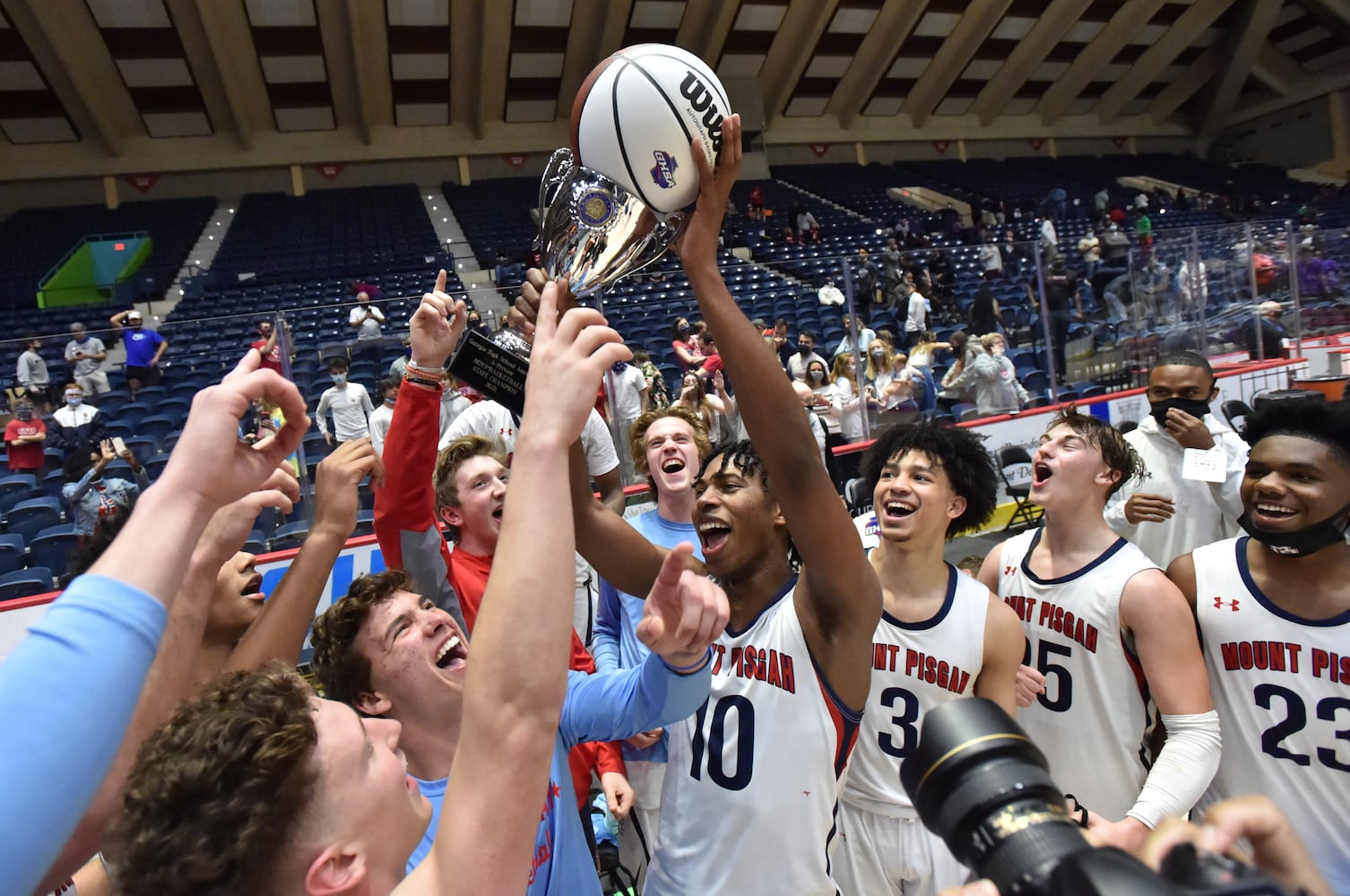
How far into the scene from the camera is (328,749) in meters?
1.04

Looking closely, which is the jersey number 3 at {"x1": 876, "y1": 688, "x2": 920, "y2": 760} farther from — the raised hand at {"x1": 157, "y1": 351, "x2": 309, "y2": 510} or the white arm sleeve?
the raised hand at {"x1": 157, "y1": 351, "x2": 309, "y2": 510}

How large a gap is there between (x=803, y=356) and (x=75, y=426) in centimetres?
541

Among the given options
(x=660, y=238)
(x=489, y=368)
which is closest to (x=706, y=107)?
(x=660, y=238)

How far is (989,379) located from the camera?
752cm

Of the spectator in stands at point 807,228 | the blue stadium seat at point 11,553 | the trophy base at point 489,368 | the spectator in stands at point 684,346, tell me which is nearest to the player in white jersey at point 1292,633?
the trophy base at point 489,368

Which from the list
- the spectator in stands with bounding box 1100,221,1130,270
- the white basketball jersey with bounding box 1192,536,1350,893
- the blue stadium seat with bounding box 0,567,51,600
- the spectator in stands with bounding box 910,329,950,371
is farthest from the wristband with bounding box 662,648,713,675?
the spectator in stands with bounding box 1100,221,1130,270

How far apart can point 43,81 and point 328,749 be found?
1869 centimetres

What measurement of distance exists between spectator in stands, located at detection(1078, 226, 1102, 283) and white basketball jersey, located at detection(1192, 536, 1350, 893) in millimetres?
6981

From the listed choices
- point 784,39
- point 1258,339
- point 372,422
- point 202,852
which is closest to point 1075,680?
point 202,852

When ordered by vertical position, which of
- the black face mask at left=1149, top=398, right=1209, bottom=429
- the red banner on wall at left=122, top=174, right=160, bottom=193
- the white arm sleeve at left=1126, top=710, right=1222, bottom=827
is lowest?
the white arm sleeve at left=1126, top=710, right=1222, bottom=827

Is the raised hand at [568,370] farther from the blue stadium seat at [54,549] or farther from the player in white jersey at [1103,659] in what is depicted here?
the blue stadium seat at [54,549]

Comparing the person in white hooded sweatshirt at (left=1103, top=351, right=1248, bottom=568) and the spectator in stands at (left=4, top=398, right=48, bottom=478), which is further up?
the spectator in stands at (left=4, top=398, right=48, bottom=478)

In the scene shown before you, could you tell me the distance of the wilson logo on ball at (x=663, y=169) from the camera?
64.4 inches

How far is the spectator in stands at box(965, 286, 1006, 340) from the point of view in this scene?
306 inches
